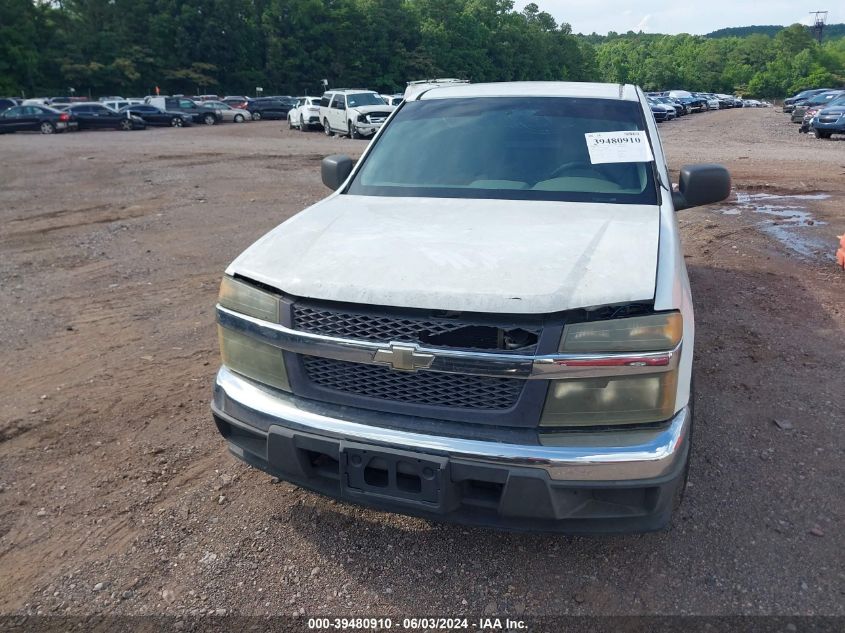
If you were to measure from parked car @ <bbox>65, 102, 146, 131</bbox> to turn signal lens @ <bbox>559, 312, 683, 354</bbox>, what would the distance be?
38313 millimetres

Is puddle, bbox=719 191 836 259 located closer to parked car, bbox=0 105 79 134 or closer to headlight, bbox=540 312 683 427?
headlight, bbox=540 312 683 427

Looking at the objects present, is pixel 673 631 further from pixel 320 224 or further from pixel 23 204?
pixel 23 204

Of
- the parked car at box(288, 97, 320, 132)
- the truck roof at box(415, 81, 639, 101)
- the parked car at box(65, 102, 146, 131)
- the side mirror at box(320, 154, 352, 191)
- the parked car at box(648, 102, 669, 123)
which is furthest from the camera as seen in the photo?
the parked car at box(648, 102, 669, 123)

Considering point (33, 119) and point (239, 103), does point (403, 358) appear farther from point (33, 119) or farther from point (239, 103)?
point (239, 103)

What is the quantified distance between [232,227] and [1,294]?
338 cm

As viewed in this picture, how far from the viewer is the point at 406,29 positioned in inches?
2970

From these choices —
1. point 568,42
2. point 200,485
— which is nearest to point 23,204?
point 200,485

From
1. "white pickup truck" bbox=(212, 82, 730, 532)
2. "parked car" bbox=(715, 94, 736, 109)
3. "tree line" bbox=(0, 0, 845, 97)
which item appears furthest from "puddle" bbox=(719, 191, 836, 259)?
"parked car" bbox=(715, 94, 736, 109)

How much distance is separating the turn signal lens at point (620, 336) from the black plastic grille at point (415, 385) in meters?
0.24

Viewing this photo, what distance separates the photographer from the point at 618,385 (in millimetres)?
2211

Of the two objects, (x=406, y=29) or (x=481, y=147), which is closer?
(x=481, y=147)

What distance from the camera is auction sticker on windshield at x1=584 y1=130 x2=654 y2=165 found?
348 cm

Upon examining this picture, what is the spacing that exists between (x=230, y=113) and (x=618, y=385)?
142 feet

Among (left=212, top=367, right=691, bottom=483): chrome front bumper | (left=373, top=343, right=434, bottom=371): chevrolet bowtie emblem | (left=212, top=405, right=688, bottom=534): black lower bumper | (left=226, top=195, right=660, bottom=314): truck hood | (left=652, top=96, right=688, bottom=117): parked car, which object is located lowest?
(left=652, top=96, right=688, bottom=117): parked car
